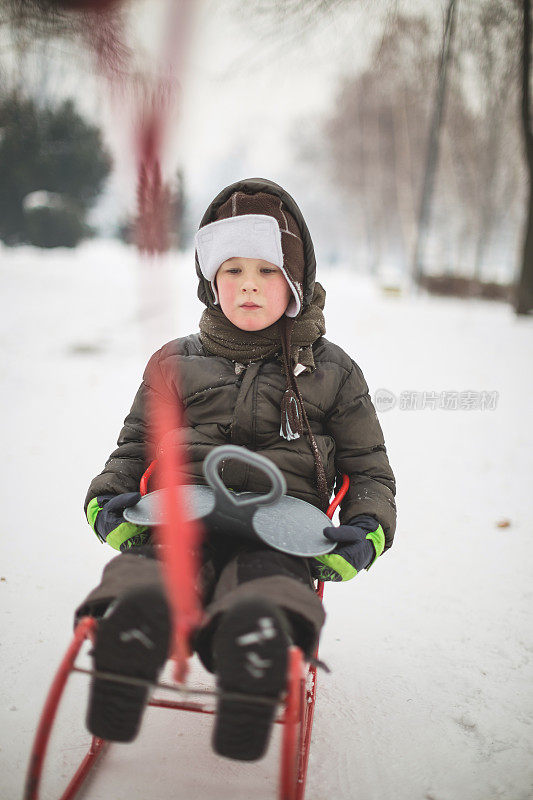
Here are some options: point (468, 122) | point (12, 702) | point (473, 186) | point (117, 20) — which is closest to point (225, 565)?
point (12, 702)

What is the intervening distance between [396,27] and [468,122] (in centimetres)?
967

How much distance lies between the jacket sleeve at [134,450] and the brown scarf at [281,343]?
203mm

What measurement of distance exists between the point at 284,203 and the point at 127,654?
133cm

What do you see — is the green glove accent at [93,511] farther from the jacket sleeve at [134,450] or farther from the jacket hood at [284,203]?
the jacket hood at [284,203]

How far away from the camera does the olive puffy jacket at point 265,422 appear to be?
162cm

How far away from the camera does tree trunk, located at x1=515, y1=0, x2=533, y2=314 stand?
6.48 m

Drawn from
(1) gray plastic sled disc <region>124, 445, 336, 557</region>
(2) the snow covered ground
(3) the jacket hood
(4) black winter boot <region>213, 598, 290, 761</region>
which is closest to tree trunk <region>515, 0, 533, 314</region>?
(2) the snow covered ground

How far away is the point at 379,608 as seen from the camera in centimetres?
225

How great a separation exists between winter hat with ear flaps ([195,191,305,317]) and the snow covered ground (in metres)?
0.22

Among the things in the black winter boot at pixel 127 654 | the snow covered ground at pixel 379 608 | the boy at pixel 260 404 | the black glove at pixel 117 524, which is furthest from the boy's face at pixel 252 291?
the black winter boot at pixel 127 654

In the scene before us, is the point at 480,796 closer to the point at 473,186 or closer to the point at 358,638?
the point at 358,638

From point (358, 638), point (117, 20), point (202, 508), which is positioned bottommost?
point (358, 638)

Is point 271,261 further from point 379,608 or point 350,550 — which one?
point 379,608

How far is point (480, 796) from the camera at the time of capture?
1421mm
